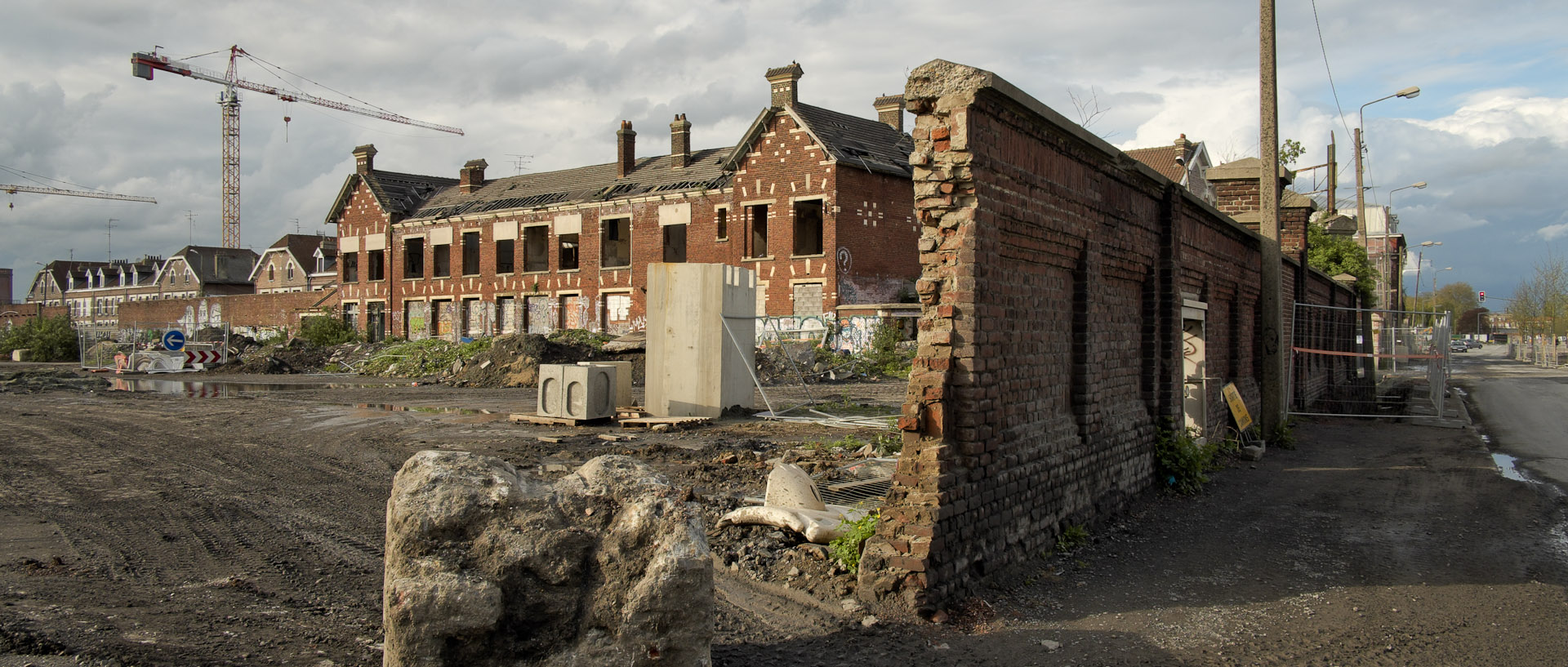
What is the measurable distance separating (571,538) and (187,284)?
286ft

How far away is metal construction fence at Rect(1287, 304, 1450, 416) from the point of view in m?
16.7

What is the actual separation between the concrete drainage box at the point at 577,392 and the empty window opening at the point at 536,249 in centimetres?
2316

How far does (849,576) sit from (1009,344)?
6.22 feet

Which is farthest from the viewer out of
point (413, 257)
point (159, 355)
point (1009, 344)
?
point (413, 257)

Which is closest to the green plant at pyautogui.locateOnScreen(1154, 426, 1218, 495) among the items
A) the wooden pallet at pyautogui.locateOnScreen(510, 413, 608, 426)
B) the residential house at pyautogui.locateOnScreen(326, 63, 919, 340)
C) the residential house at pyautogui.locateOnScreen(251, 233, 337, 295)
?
the wooden pallet at pyautogui.locateOnScreen(510, 413, 608, 426)

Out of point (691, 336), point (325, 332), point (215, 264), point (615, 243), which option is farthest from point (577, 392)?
point (215, 264)

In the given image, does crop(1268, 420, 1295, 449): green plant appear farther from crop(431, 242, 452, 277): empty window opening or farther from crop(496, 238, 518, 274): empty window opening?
crop(431, 242, 452, 277): empty window opening

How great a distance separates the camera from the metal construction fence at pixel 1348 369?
658 inches

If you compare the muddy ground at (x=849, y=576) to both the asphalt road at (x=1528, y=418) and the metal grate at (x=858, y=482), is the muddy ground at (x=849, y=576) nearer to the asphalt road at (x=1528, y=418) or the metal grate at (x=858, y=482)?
the metal grate at (x=858, y=482)

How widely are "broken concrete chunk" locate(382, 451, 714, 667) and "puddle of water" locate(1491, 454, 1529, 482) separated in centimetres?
1084

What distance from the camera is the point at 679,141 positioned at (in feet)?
116

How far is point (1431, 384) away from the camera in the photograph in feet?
58.0

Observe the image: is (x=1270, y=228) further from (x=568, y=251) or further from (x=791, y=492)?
(x=568, y=251)

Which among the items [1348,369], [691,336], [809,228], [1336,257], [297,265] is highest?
[297,265]
